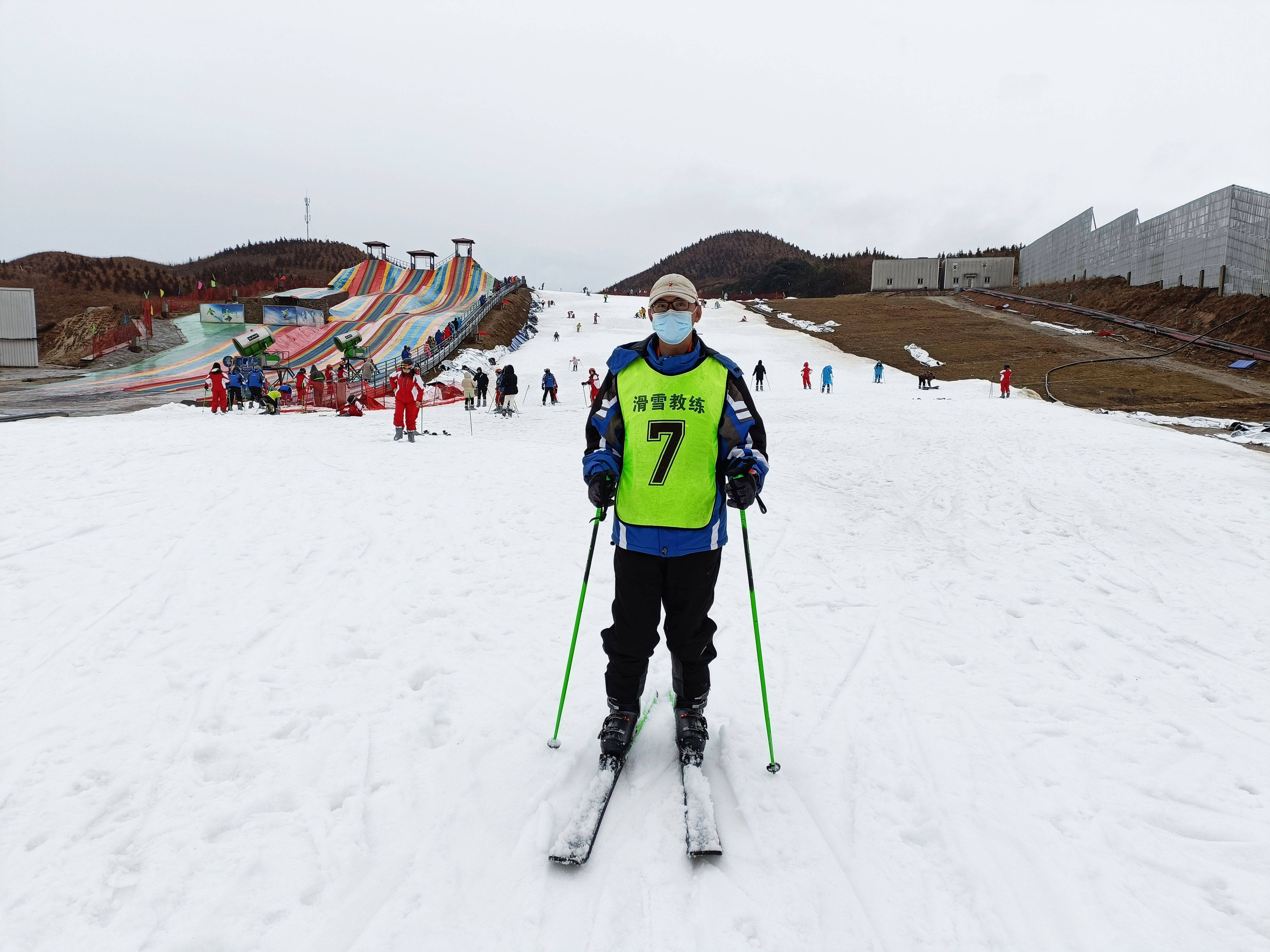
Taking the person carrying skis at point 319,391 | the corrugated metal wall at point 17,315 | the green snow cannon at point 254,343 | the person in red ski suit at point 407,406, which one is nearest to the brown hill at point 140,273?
the corrugated metal wall at point 17,315

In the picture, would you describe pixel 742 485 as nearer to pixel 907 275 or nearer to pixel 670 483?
pixel 670 483

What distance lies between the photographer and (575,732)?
11.2ft

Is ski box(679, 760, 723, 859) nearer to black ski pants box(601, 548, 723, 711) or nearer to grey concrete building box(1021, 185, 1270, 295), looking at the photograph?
black ski pants box(601, 548, 723, 711)

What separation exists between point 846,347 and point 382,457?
3197cm

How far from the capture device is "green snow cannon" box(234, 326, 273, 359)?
22359 millimetres

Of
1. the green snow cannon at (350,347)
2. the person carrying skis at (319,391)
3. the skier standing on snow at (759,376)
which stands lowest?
the person carrying skis at (319,391)

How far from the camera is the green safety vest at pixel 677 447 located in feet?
9.49

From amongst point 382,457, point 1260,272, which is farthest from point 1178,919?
point 1260,272

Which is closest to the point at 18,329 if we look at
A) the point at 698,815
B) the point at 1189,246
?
the point at 698,815

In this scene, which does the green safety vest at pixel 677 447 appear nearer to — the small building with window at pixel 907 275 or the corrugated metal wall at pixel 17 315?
the corrugated metal wall at pixel 17 315

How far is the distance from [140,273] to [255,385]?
1860 inches

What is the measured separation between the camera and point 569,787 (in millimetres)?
2971

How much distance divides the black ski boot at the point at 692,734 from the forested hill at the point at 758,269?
164 feet

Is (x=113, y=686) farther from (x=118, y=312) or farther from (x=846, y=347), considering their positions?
(x=118, y=312)
